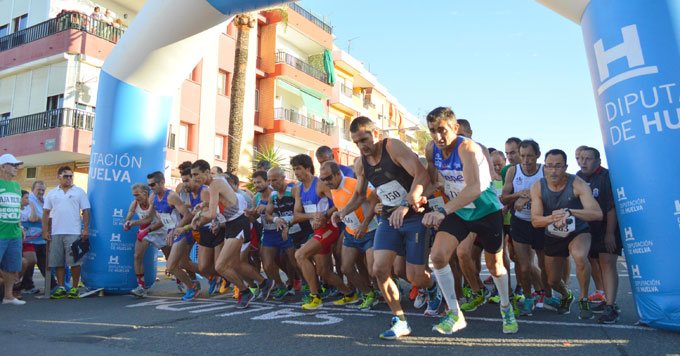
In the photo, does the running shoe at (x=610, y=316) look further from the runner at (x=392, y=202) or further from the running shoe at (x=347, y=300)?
the running shoe at (x=347, y=300)

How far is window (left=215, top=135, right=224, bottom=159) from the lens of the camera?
88.3ft

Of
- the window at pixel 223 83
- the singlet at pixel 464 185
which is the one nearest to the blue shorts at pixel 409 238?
the singlet at pixel 464 185

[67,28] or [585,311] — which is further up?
[67,28]

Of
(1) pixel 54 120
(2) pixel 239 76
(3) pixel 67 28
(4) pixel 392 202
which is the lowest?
(4) pixel 392 202

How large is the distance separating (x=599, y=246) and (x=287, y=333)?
361 cm

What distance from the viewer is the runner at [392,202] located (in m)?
4.96

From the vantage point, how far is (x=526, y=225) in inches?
250

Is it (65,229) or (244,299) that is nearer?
(244,299)

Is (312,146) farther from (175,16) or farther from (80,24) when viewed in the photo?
(175,16)

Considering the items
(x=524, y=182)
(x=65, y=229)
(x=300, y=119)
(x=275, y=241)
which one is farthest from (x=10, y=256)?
(x=300, y=119)

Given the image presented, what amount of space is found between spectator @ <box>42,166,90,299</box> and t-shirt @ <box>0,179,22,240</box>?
60cm

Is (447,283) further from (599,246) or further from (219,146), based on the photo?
(219,146)

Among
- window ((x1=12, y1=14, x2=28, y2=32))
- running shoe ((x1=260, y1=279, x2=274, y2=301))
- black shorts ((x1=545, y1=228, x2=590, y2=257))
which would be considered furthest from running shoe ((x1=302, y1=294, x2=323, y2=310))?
window ((x1=12, y1=14, x2=28, y2=32))

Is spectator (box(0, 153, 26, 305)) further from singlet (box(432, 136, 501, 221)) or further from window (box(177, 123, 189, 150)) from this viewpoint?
window (box(177, 123, 189, 150))
